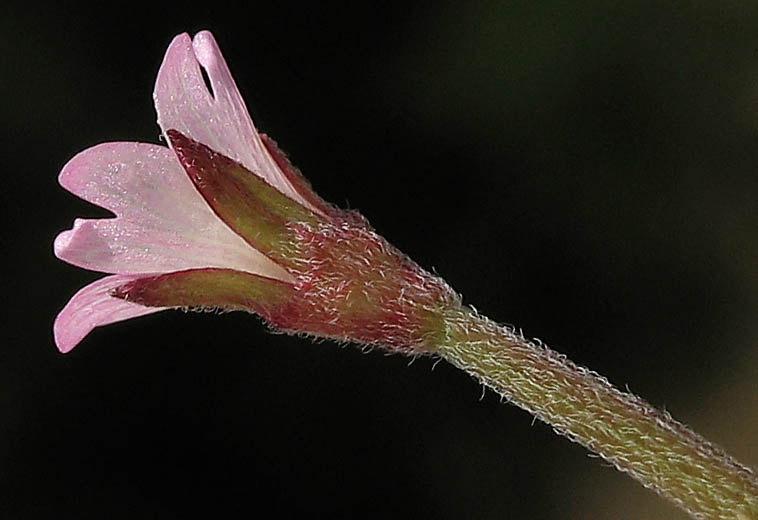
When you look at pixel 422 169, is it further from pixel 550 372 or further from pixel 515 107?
pixel 550 372

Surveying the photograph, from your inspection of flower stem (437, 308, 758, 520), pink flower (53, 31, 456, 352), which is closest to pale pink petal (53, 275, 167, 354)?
pink flower (53, 31, 456, 352)

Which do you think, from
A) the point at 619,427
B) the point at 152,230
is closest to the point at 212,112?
the point at 152,230

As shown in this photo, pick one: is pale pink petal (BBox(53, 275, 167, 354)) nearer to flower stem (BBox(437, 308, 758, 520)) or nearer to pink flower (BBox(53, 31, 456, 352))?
pink flower (BBox(53, 31, 456, 352))

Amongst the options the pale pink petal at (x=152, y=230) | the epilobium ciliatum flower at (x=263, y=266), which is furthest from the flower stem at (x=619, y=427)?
the pale pink petal at (x=152, y=230)

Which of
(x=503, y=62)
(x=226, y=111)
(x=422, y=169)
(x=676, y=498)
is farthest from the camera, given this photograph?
(x=422, y=169)

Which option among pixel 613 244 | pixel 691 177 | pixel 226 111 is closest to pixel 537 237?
pixel 613 244

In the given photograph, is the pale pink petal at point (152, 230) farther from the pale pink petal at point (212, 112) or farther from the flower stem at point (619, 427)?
the flower stem at point (619, 427)

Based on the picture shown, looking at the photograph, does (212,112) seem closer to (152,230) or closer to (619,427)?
(152,230)
